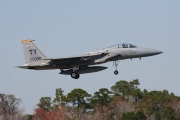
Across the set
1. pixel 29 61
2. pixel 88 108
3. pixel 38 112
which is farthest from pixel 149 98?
pixel 29 61

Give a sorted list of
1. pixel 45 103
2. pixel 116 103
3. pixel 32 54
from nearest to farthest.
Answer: pixel 32 54 → pixel 116 103 → pixel 45 103

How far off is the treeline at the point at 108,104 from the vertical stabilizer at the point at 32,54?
91.6 feet

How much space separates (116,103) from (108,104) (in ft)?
9.33

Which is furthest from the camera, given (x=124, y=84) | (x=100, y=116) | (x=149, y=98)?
(x=124, y=84)

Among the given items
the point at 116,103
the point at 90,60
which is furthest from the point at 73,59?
the point at 116,103

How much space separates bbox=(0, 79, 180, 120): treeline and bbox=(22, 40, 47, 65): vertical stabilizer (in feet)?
91.6

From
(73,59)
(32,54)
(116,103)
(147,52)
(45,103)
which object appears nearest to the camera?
(147,52)

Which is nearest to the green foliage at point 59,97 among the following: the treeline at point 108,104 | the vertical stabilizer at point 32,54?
the treeline at point 108,104

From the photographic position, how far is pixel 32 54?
66.9 m

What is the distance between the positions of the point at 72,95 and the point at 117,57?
6043cm

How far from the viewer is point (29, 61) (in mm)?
66438

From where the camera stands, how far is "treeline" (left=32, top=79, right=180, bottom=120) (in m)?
105

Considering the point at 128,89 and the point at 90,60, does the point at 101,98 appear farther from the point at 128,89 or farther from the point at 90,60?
the point at 90,60

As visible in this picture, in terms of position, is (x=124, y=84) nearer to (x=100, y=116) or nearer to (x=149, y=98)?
(x=149, y=98)
